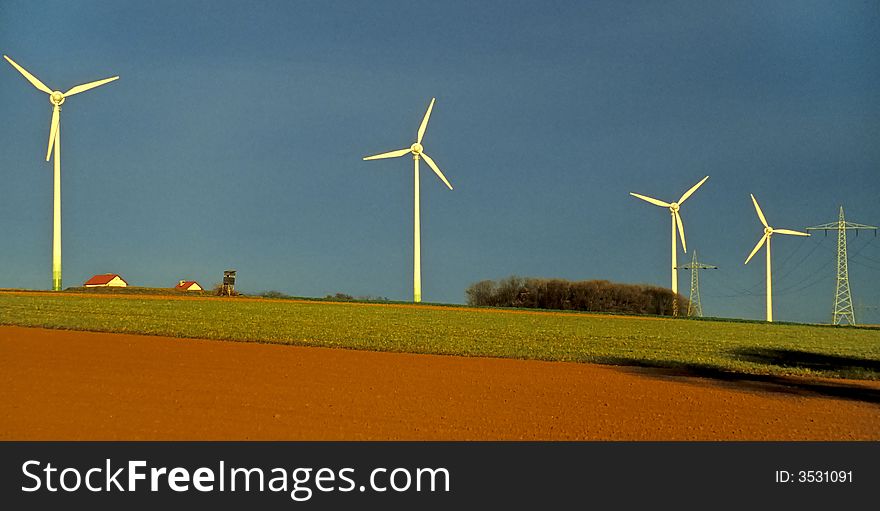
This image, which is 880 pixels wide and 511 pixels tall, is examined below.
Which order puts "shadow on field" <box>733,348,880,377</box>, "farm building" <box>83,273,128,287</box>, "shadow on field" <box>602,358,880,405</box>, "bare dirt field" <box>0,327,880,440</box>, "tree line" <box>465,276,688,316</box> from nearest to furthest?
"bare dirt field" <box>0,327,880,440</box> < "shadow on field" <box>602,358,880,405</box> < "shadow on field" <box>733,348,880,377</box> < "tree line" <box>465,276,688,316</box> < "farm building" <box>83,273,128,287</box>

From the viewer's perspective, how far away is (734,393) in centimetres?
2027

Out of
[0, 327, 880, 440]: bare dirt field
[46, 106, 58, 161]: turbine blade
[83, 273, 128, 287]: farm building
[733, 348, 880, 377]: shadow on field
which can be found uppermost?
[46, 106, 58, 161]: turbine blade

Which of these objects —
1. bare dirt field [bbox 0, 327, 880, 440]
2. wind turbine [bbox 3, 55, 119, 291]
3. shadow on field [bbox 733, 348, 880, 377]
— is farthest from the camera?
wind turbine [bbox 3, 55, 119, 291]

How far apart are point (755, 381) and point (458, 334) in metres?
15.9

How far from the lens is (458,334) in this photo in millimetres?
37312

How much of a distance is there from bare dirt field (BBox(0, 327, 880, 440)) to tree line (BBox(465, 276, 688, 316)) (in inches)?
2211

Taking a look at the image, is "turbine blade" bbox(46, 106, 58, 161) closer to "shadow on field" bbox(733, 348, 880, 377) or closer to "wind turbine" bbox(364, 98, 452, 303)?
"wind turbine" bbox(364, 98, 452, 303)

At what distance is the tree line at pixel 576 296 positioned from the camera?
8250cm

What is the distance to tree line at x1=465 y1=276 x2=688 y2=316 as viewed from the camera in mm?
82500

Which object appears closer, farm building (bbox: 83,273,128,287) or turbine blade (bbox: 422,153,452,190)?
turbine blade (bbox: 422,153,452,190)

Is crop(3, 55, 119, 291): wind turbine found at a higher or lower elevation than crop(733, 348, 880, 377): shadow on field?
higher

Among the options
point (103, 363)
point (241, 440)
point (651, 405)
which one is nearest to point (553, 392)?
point (651, 405)

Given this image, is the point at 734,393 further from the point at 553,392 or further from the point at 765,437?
the point at 765,437

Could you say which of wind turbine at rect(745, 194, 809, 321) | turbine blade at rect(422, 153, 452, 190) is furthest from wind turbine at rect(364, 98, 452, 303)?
wind turbine at rect(745, 194, 809, 321)
